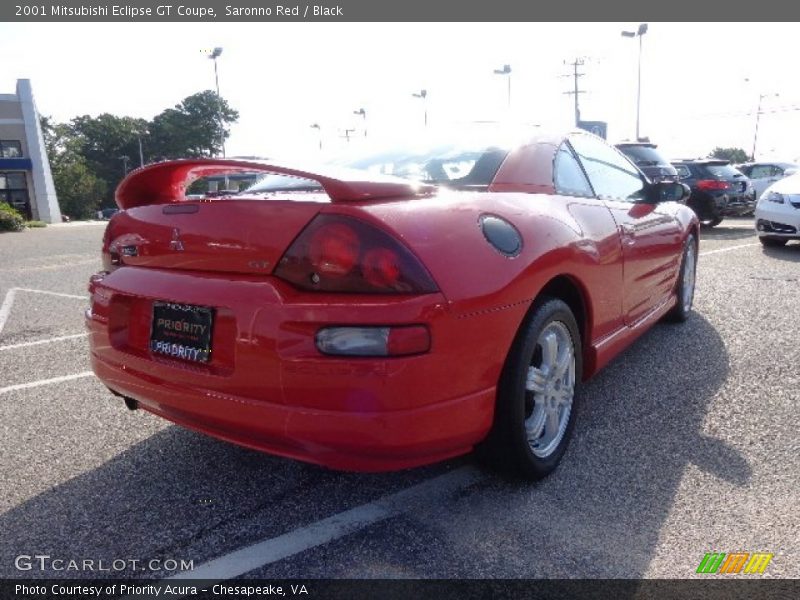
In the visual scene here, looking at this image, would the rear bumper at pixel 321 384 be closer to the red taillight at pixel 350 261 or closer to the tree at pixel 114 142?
the red taillight at pixel 350 261

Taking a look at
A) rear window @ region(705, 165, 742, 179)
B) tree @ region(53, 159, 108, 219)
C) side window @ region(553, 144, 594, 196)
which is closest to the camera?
side window @ region(553, 144, 594, 196)

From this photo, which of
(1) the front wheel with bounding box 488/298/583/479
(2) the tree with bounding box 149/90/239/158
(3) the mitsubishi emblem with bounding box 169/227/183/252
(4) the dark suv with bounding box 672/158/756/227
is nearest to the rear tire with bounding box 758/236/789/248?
(4) the dark suv with bounding box 672/158/756/227

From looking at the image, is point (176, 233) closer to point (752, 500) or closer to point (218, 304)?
point (218, 304)

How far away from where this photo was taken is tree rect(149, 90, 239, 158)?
80.1 m

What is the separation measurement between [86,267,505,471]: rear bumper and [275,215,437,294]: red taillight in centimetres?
5

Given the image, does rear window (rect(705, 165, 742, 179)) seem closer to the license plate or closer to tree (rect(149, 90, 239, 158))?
the license plate

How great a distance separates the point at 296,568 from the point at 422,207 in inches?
47.6

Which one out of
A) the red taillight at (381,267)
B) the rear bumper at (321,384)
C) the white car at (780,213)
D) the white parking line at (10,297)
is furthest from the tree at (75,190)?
the red taillight at (381,267)

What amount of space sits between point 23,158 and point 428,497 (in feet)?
176

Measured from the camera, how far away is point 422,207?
6.79ft

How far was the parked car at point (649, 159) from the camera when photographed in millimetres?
11934

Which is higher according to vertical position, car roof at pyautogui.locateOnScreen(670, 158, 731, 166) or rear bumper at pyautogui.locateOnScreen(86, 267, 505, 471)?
car roof at pyautogui.locateOnScreen(670, 158, 731, 166)

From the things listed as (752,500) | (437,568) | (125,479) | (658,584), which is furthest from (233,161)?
(752,500)

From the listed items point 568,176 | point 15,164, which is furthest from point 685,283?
point 15,164
